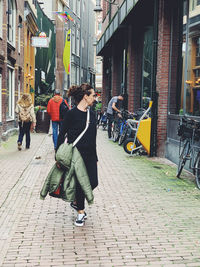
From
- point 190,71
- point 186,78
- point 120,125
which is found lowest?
point 120,125

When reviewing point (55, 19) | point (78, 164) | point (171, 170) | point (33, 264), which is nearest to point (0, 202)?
point (78, 164)

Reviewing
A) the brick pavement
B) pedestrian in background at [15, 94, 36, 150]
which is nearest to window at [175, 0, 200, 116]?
the brick pavement

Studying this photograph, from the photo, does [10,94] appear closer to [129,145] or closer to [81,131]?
[129,145]

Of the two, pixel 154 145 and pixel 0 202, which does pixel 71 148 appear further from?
Result: pixel 154 145

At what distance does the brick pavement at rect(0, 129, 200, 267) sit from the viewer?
3961 millimetres

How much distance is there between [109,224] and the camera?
16.6ft

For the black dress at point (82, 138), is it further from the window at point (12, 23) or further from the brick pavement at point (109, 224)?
the window at point (12, 23)

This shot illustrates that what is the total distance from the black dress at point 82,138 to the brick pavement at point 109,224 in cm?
59

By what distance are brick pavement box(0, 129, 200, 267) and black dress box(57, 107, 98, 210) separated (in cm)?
59

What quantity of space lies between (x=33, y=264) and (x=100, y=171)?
512 centimetres

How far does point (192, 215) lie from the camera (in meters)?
5.52

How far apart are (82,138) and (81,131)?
9 cm

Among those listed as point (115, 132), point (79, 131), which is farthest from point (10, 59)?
point (79, 131)

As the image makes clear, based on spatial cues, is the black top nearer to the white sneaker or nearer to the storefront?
the white sneaker
